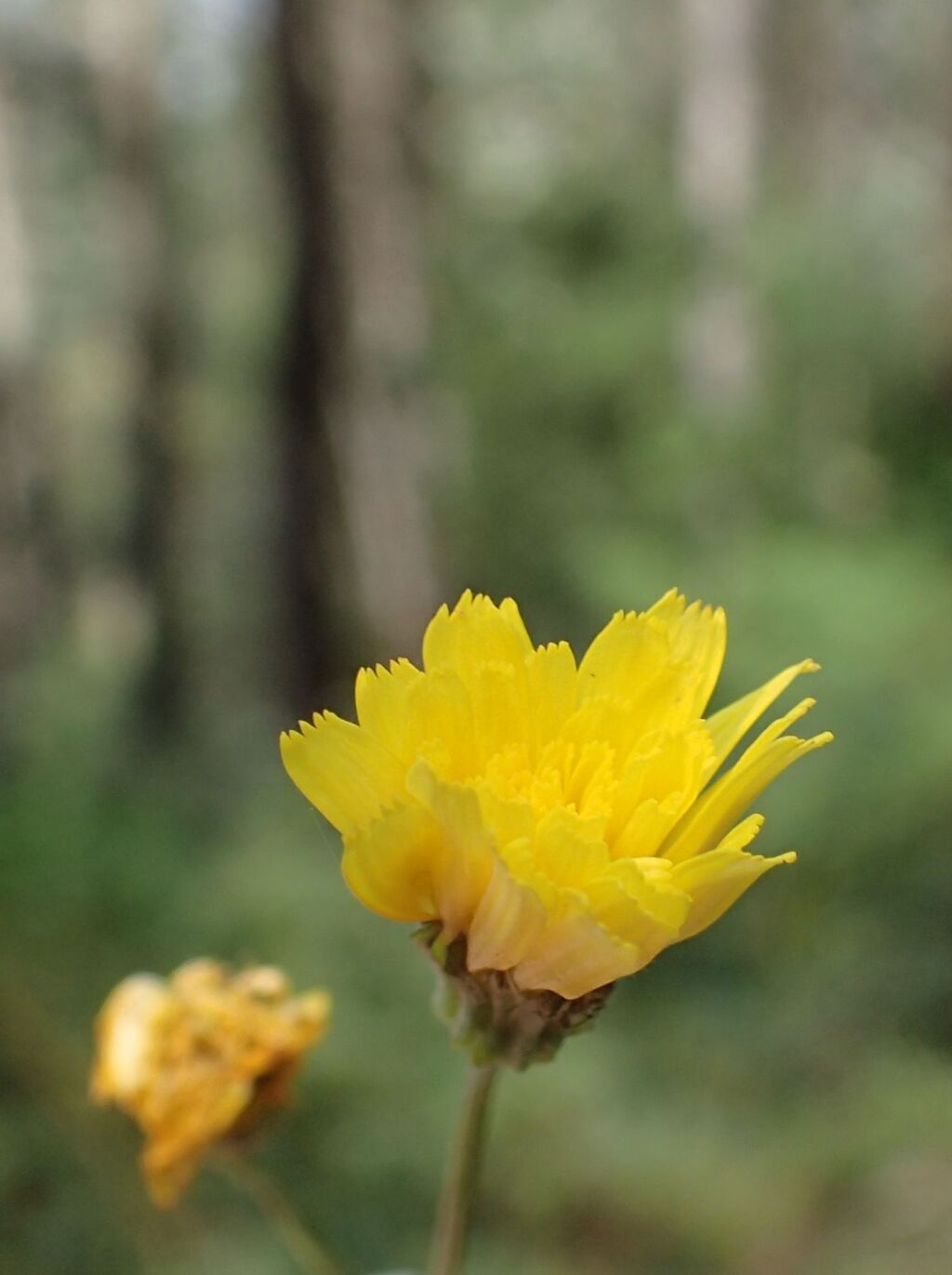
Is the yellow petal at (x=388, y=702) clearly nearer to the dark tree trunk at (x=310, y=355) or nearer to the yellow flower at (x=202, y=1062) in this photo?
the yellow flower at (x=202, y=1062)

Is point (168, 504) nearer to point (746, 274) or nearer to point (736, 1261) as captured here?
point (746, 274)

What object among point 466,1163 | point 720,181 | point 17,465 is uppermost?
point 720,181

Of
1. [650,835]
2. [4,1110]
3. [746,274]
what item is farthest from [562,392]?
[650,835]

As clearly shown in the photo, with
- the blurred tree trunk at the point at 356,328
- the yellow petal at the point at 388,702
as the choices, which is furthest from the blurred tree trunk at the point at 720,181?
the yellow petal at the point at 388,702

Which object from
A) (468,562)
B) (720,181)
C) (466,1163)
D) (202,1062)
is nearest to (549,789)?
(466,1163)

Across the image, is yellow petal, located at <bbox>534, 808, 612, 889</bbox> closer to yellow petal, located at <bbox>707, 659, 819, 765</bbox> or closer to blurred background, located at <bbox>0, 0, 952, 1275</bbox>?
yellow petal, located at <bbox>707, 659, 819, 765</bbox>

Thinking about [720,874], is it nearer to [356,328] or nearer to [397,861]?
[397,861]

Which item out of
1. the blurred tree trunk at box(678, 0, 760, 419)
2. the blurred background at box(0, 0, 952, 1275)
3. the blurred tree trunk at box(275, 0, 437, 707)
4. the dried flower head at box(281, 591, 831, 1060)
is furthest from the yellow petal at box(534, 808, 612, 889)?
the blurred tree trunk at box(678, 0, 760, 419)
